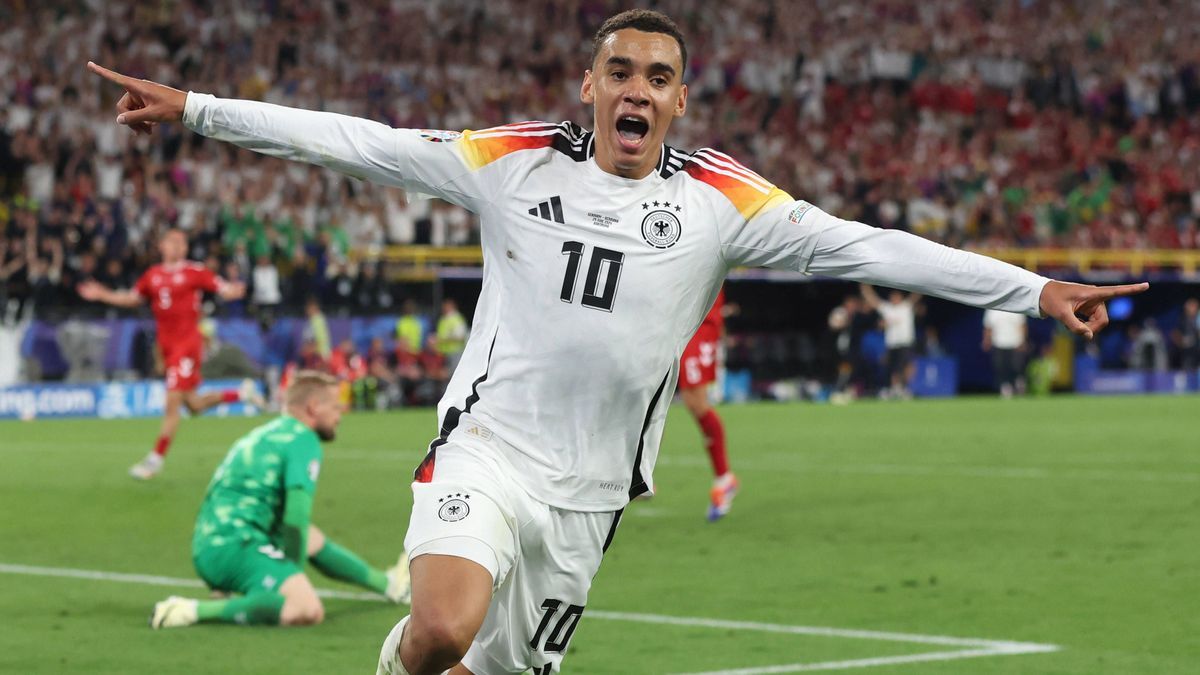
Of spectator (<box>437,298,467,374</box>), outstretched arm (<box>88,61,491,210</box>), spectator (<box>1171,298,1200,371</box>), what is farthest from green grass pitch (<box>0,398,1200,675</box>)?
spectator (<box>1171,298,1200,371</box>)

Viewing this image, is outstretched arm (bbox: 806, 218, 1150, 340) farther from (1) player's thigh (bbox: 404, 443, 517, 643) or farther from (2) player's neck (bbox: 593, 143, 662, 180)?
(1) player's thigh (bbox: 404, 443, 517, 643)

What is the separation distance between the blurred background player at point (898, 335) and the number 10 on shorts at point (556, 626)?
2911 centimetres

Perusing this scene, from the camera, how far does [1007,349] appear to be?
35.5 meters

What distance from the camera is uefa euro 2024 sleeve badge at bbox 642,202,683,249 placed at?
5.48 m

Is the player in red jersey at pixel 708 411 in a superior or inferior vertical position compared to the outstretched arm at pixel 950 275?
inferior

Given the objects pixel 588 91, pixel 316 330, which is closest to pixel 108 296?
pixel 316 330

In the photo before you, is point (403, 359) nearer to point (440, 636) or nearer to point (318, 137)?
point (318, 137)

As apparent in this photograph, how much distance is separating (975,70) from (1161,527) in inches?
1236

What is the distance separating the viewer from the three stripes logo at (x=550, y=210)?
5.48 metres

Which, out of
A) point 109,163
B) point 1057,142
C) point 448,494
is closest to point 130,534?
point 448,494

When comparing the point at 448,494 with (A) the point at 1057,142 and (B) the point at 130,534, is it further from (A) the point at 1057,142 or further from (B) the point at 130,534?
(A) the point at 1057,142

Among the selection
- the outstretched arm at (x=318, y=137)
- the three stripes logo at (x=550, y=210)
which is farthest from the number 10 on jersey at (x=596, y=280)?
the outstretched arm at (x=318, y=137)

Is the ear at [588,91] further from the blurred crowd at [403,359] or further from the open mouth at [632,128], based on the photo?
the blurred crowd at [403,359]

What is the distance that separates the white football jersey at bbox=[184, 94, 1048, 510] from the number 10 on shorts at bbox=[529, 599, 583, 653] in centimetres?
30
